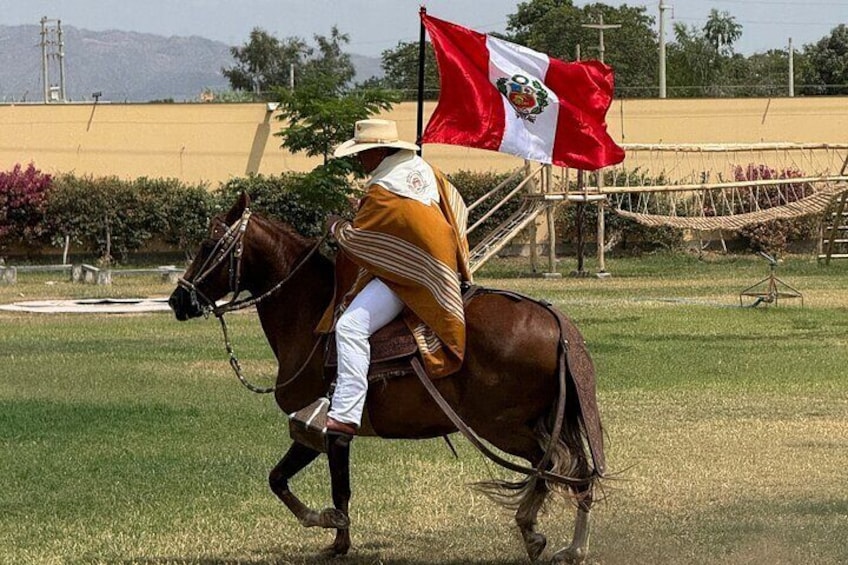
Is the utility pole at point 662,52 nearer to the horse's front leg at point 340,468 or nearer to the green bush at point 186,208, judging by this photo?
the green bush at point 186,208

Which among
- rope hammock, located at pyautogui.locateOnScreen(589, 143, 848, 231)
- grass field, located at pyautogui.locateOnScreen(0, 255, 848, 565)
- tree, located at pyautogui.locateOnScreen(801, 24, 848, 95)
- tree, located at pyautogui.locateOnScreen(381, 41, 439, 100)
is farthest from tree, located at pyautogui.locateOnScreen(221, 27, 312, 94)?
grass field, located at pyautogui.locateOnScreen(0, 255, 848, 565)

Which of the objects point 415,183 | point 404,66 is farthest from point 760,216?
point 404,66

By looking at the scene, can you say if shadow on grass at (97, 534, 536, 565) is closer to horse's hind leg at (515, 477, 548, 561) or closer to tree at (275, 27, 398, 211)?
horse's hind leg at (515, 477, 548, 561)

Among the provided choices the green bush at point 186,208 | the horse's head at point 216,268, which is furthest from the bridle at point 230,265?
the green bush at point 186,208

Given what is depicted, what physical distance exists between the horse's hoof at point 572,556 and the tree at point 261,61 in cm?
9973

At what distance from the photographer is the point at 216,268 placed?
8.45m

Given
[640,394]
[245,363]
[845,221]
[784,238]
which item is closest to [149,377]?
[245,363]

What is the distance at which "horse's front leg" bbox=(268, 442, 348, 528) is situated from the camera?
25.5 ft

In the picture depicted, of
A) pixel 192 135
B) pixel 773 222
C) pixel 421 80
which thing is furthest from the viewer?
pixel 192 135

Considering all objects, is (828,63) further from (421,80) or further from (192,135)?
(421,80)

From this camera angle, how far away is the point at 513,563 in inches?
316

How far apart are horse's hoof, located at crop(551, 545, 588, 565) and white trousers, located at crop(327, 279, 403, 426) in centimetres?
136

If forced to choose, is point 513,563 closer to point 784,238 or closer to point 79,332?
point 79,332

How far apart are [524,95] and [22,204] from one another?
35494mm
